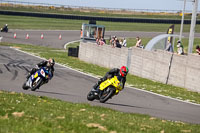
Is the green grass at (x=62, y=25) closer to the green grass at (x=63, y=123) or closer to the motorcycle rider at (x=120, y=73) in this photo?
the motorcycle rider at (x=120, y=73)

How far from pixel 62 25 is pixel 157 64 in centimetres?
4620

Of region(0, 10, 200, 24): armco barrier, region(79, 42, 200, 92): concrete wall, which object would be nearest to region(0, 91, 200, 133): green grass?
region(79, 42, 200, 92): concrete wall

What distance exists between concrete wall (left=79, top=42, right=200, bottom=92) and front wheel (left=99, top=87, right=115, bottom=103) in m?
8.01

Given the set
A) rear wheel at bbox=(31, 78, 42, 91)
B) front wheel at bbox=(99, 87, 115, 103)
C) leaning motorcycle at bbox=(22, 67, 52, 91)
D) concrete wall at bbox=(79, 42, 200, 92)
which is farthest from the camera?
concrete wall at bbox=(79, 42, 200, 92)

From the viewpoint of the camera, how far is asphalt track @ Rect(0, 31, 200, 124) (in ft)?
49.3

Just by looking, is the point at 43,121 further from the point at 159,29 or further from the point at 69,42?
the point at 159,29

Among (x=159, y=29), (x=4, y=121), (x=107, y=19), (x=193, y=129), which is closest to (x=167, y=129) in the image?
(x=193, y=129)

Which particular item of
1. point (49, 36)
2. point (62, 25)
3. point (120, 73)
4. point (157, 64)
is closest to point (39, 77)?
point (120, 73)

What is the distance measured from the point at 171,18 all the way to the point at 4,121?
68.6 m

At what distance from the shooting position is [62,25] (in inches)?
2753

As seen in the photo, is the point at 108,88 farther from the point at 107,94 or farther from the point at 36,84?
the point at 36,84

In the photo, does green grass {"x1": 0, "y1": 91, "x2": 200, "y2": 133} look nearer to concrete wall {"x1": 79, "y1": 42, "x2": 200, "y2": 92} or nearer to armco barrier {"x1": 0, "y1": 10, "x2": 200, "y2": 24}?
concrete wall {"x1": 79, "y1": 42, "x2": 200, "y2": 92}

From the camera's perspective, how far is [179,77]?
76.1ft

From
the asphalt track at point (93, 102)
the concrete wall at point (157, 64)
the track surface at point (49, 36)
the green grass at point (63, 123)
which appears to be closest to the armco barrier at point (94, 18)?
the track surface at point (49, 36)
